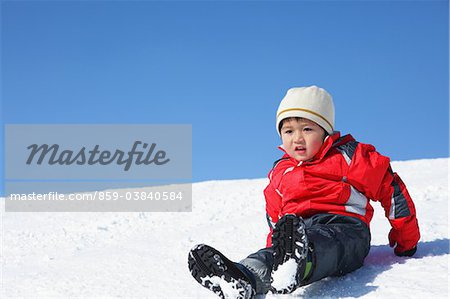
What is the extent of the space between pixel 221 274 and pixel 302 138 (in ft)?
3.42

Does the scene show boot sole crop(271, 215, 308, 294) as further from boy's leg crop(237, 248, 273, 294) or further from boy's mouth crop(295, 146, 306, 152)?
boy's mouth crop(295, 146, 306, 152)

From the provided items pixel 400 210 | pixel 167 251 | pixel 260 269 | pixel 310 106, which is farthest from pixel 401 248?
pixel 167 251

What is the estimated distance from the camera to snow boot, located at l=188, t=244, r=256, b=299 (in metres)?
2.09

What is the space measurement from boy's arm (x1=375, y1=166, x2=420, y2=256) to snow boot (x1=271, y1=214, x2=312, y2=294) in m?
0.92

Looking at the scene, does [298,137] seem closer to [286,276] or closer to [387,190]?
[387,190]

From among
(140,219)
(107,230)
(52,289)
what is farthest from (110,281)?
(140,219)

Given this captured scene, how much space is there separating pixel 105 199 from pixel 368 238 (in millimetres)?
5988

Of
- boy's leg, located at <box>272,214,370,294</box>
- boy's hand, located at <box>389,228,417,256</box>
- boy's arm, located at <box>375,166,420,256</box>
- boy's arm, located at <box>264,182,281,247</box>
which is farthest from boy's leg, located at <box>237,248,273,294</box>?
boy's hand, located at <box>389,228,417,256</box>

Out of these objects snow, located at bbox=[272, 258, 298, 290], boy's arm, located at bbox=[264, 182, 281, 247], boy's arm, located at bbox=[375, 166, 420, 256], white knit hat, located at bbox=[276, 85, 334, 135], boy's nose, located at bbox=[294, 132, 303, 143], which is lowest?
snow, located at bbox=[272, 258, 298, 290]

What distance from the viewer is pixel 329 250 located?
A: 2.38 metres

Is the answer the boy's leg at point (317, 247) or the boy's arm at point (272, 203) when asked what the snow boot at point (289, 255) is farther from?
the boy's arm at point (272, 203)

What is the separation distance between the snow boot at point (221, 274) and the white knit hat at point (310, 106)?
3.44 feet

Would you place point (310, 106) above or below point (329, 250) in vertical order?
above

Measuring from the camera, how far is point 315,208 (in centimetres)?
282
